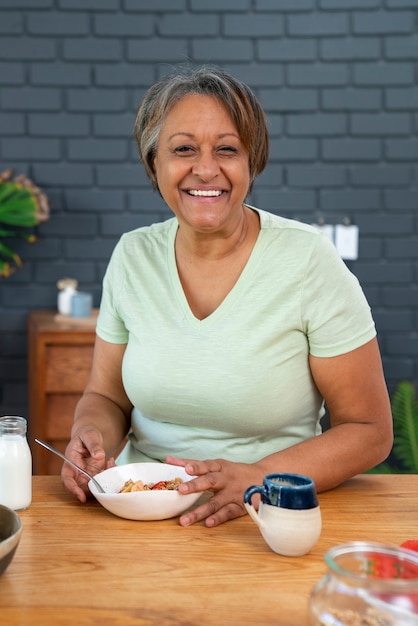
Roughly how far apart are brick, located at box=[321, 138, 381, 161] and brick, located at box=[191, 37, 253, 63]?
49 centimetres

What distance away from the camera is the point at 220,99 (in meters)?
1.82

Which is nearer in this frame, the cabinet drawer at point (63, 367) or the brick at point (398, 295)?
the cabinet drawer at point (63, 367)

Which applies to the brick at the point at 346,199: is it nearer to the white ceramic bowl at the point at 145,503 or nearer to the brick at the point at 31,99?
the brick at the point at 31,99

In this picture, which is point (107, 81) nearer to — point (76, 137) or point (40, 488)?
point (76, 137)

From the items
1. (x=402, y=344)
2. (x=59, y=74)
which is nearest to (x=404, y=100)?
(x=402, y=344)

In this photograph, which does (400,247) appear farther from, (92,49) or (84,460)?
(84,460)

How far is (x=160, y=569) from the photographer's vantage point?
126cm

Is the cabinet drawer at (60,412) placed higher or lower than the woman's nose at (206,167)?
lower

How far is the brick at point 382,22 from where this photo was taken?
364 cm

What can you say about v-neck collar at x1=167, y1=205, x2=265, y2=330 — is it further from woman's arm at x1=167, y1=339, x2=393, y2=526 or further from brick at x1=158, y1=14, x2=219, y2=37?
brick at x1=158, y1=14, x2=219, y2=37

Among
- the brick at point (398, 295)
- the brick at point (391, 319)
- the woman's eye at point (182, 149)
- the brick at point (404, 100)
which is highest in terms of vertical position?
the brick at point (404, 100)

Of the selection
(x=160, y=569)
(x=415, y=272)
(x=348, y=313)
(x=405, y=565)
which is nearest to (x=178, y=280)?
(x=348, y=313)

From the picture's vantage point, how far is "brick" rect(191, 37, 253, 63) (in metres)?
3.62

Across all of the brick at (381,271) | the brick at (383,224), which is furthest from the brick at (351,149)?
the brick at (381,271)
